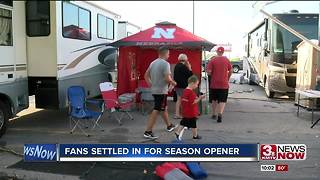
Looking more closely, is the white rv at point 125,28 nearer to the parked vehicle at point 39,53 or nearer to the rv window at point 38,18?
the parked vehicle at point 39,53

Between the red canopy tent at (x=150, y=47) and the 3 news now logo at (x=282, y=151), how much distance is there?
6411mm

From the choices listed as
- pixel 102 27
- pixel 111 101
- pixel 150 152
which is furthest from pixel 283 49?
pixel 150 152

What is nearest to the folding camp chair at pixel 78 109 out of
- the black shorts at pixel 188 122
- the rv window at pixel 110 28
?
the black shorts at pixel 188 122

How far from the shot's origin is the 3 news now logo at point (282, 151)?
492cm

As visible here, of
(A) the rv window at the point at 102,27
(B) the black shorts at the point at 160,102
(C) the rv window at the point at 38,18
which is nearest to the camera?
(B) the black shorts at the point at 160,102

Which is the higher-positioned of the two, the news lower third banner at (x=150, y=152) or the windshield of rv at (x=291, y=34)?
the windshield of rv at (x=291, y=34)

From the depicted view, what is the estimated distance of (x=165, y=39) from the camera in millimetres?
11164

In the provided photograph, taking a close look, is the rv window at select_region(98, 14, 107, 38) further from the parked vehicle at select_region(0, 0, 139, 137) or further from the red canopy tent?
the parked vehicle at select_region(0, 0, 139, 137)

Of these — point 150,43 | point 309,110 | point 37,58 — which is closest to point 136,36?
point 150,43

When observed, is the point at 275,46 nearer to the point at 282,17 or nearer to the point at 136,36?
the point at 282,17

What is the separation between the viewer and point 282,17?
613 inches

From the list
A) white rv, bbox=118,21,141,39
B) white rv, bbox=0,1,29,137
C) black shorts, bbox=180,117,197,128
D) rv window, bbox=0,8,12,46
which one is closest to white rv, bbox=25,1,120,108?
white rv, bbox=0,1,29,137

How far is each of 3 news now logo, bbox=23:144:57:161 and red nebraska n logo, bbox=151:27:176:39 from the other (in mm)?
6757

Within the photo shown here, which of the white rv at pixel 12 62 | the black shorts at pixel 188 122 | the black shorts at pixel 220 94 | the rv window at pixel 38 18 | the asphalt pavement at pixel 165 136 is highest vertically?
the rv window at pixel 38 18
